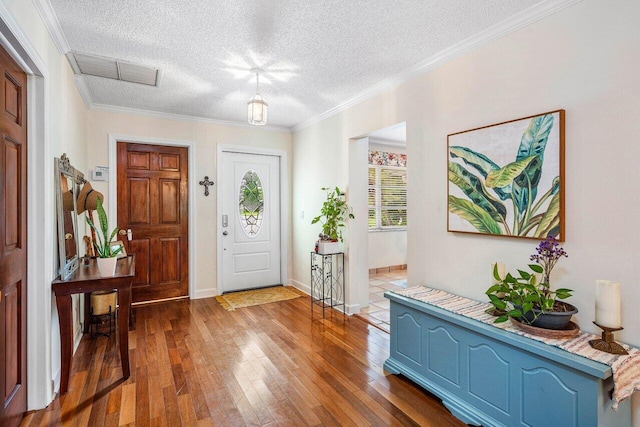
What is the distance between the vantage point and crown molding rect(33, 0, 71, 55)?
1.95m

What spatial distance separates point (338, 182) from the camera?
400cm

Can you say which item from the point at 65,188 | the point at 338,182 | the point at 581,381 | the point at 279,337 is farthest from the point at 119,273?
the point at 581,381

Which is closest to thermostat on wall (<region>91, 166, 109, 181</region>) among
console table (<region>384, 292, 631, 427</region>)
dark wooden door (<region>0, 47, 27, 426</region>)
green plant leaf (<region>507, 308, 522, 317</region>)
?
dark wooden door (<region>0, 47, 27, 426</region>)

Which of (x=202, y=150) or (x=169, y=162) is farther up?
(x=202, y=150)

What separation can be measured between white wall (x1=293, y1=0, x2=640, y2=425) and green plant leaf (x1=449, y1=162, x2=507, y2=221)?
5.9 inches

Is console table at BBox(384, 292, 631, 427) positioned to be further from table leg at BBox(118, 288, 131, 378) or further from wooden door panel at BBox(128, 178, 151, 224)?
wooden door panel at BBox(128, 178, 151, 224)

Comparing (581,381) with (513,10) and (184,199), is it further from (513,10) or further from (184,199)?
(184,199)

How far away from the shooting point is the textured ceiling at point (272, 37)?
2.03 m

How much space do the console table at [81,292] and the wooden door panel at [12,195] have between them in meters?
0.48

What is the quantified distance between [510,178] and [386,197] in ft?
13.5

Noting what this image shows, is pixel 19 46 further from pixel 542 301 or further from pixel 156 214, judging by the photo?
pixel 542 301

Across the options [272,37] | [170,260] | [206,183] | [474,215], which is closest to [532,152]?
[474,215]

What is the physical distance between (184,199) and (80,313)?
1.78m

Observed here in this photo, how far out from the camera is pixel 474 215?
2.40 m
